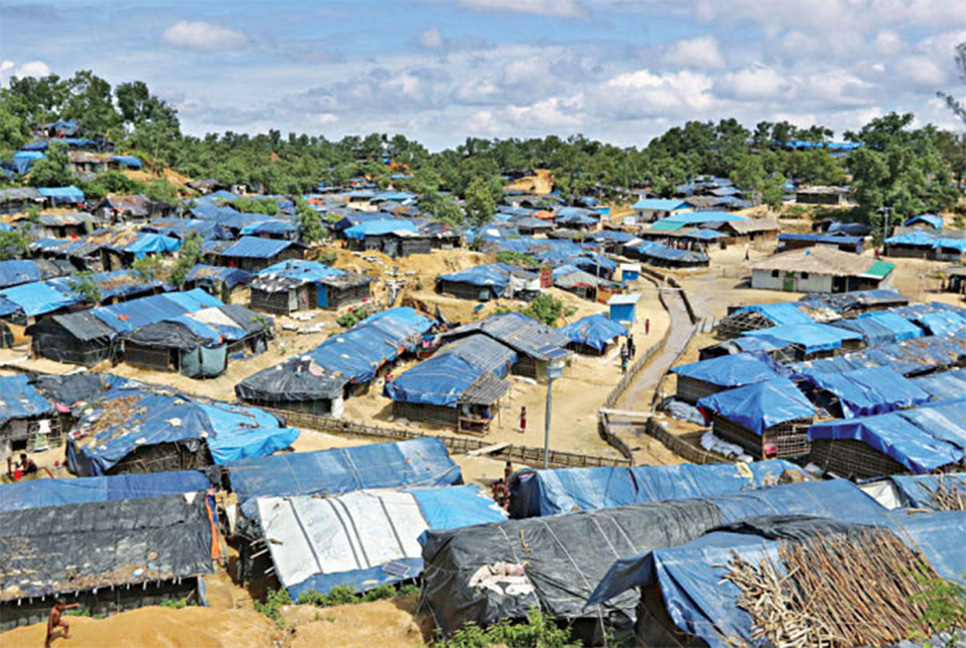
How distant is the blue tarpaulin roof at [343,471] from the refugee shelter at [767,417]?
9.04 meters

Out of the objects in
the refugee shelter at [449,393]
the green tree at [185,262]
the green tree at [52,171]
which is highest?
the green tree at [52,171]

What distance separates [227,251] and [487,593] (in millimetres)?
38068

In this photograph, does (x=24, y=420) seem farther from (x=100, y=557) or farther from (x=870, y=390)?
(x=870, y=390)

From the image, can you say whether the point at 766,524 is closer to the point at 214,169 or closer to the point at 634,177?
the point at 214,169

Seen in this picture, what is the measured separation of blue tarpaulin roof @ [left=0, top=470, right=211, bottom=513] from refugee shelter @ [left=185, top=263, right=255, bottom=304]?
24608 mm

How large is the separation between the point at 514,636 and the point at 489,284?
1185 inches

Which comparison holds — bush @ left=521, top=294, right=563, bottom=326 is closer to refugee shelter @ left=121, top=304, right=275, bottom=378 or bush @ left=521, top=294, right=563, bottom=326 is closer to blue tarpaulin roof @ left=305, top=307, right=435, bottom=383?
blue tarpaulin roof @ left=305, top=307, right=435, bottom=383

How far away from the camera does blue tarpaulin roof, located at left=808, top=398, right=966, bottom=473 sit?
1922 centimetres

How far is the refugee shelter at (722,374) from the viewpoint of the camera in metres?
25.7

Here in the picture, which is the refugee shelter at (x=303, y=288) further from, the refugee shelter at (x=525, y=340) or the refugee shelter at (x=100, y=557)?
the refugee shelter at (x=100, y=557)

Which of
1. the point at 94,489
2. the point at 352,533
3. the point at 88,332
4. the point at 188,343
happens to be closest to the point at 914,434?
the point at 352,533

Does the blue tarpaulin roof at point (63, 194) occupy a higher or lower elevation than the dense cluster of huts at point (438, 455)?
higher

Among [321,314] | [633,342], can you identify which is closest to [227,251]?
[321,314]

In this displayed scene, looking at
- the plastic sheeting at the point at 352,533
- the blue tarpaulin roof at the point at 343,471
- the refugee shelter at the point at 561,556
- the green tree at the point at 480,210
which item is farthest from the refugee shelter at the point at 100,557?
the green tree at the point at 480,210
